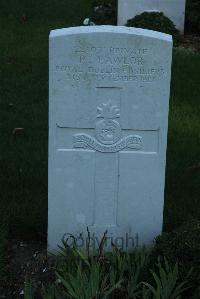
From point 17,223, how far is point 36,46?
215 inches

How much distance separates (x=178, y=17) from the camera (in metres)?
10.9

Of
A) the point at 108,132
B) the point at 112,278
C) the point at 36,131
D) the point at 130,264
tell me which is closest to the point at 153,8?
the point at 36,131

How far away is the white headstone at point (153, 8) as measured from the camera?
10844mm

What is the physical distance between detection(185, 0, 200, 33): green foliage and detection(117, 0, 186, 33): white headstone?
9.3 inches

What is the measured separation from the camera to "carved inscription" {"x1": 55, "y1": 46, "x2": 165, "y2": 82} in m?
4.20

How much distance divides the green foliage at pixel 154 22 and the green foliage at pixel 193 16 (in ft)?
1.80

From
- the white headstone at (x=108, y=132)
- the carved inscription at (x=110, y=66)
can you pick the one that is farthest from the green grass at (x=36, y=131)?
the carved inscription at (x=110, y=66)

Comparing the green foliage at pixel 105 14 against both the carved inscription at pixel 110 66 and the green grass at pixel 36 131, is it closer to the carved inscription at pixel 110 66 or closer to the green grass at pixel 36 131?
the green grass at pixel 36 131

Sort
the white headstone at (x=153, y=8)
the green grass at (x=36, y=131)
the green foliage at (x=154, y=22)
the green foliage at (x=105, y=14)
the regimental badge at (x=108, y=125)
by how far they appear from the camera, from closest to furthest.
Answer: the regimental badge at (x=108, y=125) < the green grass at (x=36, y=131) < the green foliage at (x=154, y=22) < the white headstone at (x=153, y=8) < the green foliage at (x=105, y=14)

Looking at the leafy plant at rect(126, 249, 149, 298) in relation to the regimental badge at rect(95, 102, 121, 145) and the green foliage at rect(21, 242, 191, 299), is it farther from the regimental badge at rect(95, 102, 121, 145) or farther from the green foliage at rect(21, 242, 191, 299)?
the regimental badge at rect(95, 102, 121, 145)

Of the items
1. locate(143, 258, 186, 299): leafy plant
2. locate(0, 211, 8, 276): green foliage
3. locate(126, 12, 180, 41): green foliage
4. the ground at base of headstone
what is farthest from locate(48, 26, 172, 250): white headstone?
locate(126, 12, 180, 41): green foliage

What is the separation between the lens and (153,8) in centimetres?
1089

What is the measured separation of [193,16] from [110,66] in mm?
7210

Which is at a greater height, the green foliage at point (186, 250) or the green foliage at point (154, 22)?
the green foliage at point (154, 22)
